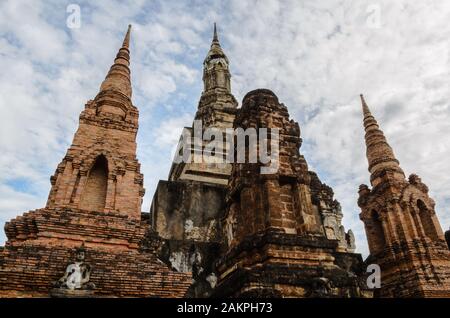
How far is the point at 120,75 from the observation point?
12.4 m

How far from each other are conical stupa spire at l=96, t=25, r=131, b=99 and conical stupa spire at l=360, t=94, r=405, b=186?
1207 centimetres

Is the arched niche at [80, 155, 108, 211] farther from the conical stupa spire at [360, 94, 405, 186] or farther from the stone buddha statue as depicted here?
the conical stupa spire at [360, 94, 405, 186]

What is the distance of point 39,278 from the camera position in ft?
21.6

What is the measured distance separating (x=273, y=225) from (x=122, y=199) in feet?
12.4

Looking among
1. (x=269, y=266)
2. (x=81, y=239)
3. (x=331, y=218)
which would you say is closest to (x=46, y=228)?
(x=81, y=239)

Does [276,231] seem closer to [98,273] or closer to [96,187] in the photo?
[98,273]

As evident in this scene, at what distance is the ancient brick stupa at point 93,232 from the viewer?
6605 mm

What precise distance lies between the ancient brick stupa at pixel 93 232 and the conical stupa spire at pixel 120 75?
135 cm

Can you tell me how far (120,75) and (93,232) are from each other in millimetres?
6439

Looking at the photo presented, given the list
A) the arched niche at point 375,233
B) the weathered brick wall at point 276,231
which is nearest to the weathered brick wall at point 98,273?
the weathered brick wall at point 276,231

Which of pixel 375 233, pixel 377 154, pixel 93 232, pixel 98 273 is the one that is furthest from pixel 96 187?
pixel 377 154
